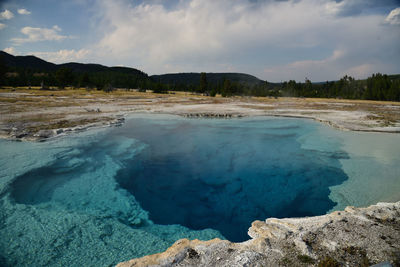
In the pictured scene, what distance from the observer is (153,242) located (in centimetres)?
568

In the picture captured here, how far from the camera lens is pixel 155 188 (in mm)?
9227

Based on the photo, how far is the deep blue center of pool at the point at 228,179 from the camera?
738 cm

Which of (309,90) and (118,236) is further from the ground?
(309,90)

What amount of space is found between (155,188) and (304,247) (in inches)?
256

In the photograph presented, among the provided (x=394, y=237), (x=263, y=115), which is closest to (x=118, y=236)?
(x=394, y=237)

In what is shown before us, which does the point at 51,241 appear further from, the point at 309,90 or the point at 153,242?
the point at 309,90

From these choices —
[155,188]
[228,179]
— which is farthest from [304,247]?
[155,188]

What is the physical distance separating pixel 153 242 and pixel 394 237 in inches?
211

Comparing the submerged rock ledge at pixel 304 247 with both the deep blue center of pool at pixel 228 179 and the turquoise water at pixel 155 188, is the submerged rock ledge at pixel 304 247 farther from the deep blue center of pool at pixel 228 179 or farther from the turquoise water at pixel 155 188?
the deep blue center of pool at pixel 228 179

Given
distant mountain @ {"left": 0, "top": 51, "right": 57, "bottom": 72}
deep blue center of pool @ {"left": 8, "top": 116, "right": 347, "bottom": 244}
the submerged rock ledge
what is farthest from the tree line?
distant mountain @ {"left": 0, "top": 51, "right": 57, "bottom": 72}

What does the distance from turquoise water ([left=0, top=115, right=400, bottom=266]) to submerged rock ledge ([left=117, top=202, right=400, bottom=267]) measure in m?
1.62

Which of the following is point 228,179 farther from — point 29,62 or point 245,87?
point 29,62

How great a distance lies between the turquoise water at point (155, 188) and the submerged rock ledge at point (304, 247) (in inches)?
63.7

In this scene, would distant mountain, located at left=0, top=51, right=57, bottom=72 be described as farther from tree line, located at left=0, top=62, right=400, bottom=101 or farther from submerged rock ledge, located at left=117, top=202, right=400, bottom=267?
submerged rock ledge, located at left=117, top=202, right=400, bottom=267
